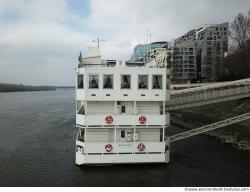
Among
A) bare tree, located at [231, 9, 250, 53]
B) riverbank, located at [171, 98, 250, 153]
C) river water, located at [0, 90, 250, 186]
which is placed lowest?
river water, located at [0, 90, 250, 186]

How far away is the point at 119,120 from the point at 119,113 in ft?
2.00

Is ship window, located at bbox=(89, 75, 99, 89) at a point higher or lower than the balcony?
higher

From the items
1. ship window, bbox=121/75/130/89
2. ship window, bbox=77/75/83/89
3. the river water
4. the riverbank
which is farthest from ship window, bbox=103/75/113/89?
the riverbank

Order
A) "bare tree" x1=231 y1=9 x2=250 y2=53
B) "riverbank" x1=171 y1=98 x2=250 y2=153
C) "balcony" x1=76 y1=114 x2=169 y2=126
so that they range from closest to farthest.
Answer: "balcony" x1=76 y1=114 x2=169 y2=126 < "riverbank" x1=171 y1=98 x2=250 y2=153 < "bare tree" x1=231 y1=9 x2=250 y2=53

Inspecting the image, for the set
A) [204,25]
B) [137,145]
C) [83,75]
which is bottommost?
[137,145]

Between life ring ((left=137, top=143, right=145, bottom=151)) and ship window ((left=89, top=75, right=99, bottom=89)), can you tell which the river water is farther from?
ship window ((left=89, top=75, right=99, bottom=89))

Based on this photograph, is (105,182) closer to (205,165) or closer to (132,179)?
(132,179)

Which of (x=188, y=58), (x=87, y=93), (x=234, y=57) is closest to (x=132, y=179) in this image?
(x=87, y=93)

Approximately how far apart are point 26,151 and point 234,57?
43265 mm

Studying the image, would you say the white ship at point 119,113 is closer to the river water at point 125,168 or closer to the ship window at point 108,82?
Result: the ship window at point 108,82

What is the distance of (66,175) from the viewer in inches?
920

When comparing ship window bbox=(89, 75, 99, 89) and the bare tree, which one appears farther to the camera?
the bare tree

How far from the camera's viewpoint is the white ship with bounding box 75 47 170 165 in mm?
23719

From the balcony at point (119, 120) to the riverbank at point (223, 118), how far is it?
1066 centimetres
